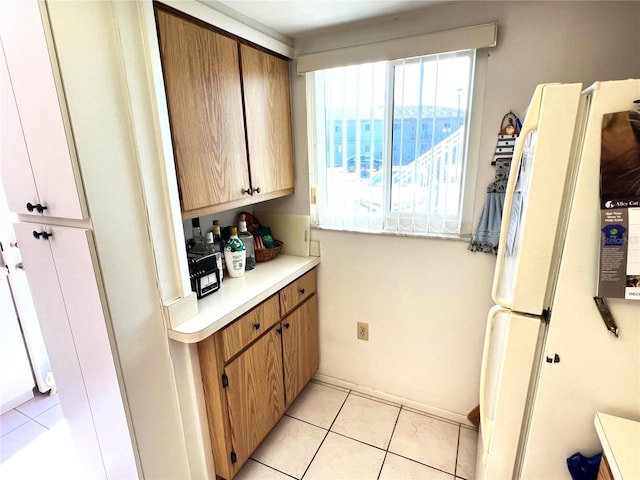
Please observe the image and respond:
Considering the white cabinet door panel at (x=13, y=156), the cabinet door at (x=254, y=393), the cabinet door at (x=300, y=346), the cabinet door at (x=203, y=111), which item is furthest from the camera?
the cabinet door at (x=300, y=346)

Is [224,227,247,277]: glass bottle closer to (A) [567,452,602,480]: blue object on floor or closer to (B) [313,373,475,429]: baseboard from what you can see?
(B) [313,373,475,429]: baseboard

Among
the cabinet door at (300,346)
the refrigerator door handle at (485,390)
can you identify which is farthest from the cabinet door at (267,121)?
the refrigerator door handle at (485,390)

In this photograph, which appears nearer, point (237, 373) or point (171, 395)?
point (171, 395)

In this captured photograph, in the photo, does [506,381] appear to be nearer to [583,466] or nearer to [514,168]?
[583,466]

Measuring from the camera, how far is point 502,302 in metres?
1.00

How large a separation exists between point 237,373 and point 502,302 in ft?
3.56

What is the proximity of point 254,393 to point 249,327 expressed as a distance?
34 centimetres

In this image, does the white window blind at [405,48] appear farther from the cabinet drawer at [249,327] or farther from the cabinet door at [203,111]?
the cabinet drawer at [249,327]

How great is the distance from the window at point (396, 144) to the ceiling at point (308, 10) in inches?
8.5

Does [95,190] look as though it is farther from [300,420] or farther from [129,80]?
[300,420]

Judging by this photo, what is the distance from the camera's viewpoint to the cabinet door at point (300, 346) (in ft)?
5.98

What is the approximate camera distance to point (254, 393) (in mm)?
1577

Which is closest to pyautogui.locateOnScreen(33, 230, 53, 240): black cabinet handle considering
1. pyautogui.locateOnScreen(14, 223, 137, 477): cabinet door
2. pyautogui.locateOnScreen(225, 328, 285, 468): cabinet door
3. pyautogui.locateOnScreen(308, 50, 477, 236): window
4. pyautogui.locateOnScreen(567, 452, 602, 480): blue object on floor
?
pyautogui.locateOnScreen(14, 223, 137, 477): cabinet door

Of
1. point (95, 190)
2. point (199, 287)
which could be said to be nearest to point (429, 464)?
point (199, 287)
